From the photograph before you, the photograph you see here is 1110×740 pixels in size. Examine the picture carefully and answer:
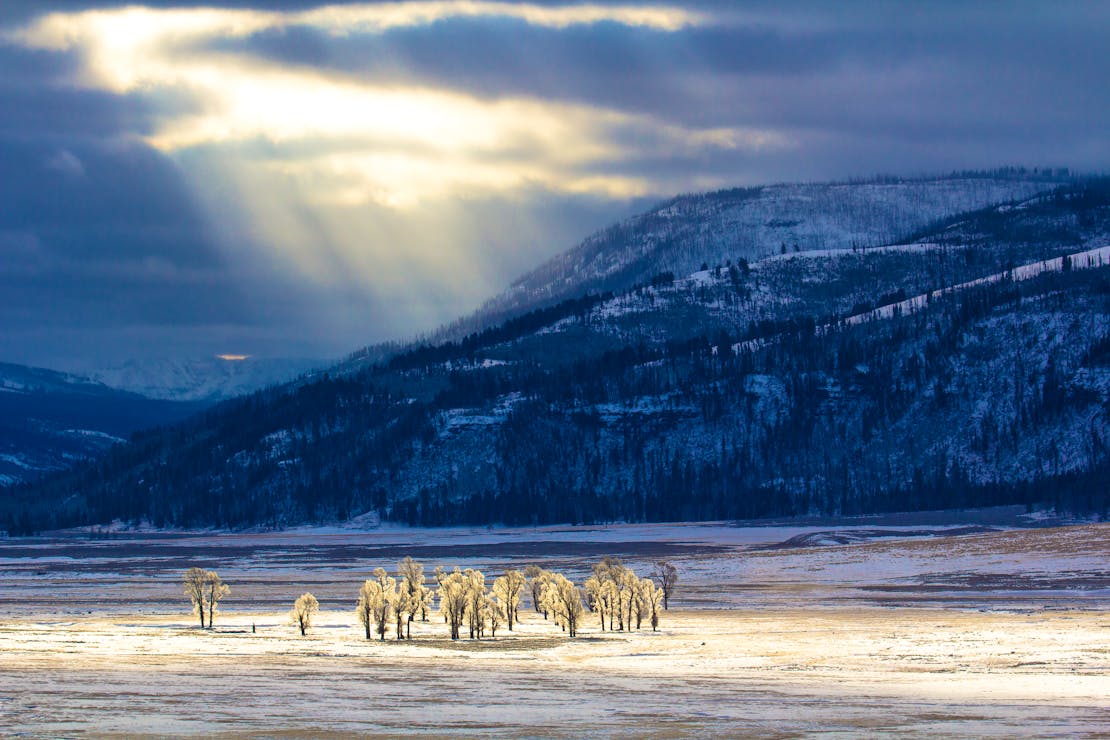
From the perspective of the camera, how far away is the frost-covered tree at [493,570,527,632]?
11406 cm

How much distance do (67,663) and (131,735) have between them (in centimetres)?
2523

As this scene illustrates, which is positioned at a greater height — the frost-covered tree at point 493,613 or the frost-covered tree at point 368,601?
the frost-covered tree at point 368,601

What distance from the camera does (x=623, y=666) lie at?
89.0 metres

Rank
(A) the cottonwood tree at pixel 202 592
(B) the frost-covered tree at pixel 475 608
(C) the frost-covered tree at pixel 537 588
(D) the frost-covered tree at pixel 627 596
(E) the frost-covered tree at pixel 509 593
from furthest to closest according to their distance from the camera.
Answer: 1. (C) the frost-covered tree at pixel 537 588
2. (A) the cottonwood tree at pixel 202 592
3. (E) the frost-covered tree at pixel 509 593
4. (D) the frost-covered tree at pixel 627 596
5. (B) the frost-covered tree at pixel 475 608

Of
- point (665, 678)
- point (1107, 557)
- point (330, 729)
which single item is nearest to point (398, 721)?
point (330, 729)

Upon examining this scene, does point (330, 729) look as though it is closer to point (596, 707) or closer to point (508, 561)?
point (596, 707)

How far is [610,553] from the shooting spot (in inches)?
7859

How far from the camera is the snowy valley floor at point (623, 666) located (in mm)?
68125

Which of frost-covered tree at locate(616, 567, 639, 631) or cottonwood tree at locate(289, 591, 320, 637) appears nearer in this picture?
cottonwood tree at locate(289, 591, 320, 637)

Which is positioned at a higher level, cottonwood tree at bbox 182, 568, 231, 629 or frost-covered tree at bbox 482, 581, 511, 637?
cottonwood tree at bbox 182, 568, 231, 629

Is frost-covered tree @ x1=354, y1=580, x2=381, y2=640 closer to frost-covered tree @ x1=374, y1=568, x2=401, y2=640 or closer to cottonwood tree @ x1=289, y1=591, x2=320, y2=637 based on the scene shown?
frost-covered tree @ x1=374, y1=568, x2=401, y2=640

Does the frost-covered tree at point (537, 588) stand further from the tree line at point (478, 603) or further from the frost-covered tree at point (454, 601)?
the frost-covered tree at point (454, 601)

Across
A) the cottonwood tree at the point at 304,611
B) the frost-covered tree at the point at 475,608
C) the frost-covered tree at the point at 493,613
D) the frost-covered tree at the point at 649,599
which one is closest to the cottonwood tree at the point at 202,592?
the cottonwood tree at the point at 304,611

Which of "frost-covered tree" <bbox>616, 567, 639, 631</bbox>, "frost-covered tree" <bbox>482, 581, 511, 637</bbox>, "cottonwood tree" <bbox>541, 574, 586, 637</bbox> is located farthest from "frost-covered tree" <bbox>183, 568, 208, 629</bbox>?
"frost-covered tree" <bbox>616, 567, 639, 631</bbox>
